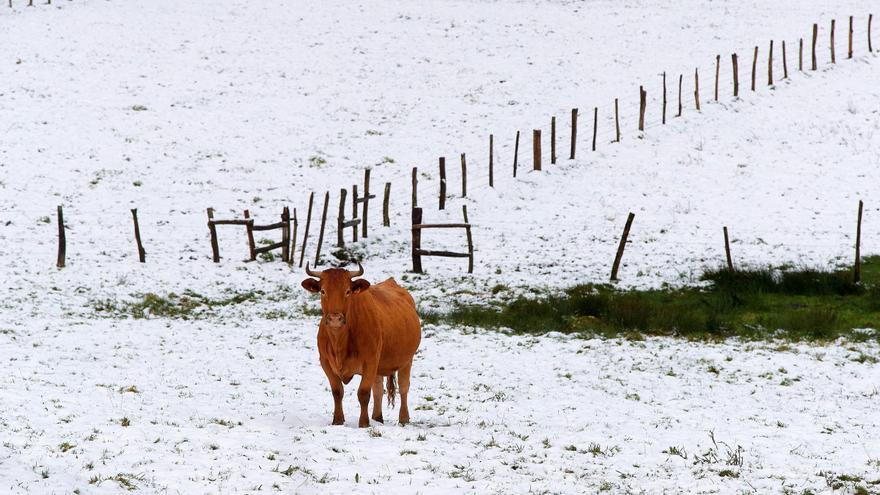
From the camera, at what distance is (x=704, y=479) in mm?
9844

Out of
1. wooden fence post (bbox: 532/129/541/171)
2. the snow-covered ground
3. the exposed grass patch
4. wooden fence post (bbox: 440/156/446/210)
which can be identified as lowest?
the exposed grass patch

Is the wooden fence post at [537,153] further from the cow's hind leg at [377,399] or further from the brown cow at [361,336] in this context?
the cow's hind leg at [377,399]

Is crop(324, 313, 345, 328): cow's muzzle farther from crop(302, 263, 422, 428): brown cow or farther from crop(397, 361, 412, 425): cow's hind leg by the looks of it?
crop(397, 361, 412, 425): cow's hind leg

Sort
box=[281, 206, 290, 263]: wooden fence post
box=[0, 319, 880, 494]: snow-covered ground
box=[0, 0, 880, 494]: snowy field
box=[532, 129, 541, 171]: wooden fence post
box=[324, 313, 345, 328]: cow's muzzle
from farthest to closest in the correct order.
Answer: box=[532, 129, 541, 171]: wooden fence post, box=[281, 206, 290, 263]: wooden fence post, box=[324, 313, 345, 328]: cow's muzzle, box=[0, 0, 880, 494]: snowy field, box=[0, 319, 880, 494]: snow-covered ground

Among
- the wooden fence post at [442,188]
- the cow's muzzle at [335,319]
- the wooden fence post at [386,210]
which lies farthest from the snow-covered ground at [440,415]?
the wooden fence post at [442,188]

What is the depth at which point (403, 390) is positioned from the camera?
12516 mm

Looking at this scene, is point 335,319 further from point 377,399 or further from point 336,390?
point 377,399

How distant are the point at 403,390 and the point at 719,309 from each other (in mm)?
10576

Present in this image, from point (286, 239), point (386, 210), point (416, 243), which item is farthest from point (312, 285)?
point (386, 210)

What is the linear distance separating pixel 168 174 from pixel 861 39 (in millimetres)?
33774

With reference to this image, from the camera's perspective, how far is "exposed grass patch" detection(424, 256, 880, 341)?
61.8 ft

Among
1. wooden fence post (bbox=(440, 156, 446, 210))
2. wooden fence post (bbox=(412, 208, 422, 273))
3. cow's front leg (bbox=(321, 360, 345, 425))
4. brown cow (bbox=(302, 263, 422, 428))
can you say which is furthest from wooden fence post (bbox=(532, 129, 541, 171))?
cow's front leg (bbox=(321, 360, 345, 425))

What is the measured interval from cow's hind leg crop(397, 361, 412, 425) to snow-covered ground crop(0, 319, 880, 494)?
23cm

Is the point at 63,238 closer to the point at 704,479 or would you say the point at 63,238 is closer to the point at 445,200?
the point at 445,200
